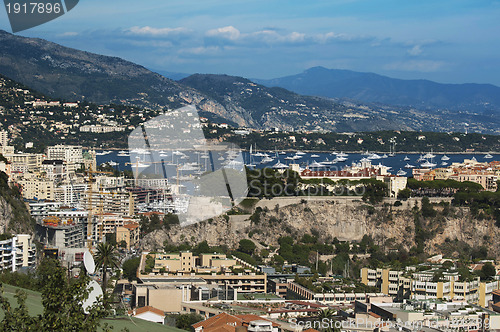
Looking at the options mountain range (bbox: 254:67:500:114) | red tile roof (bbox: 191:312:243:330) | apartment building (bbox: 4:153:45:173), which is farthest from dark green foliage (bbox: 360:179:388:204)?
mountain range (bbox: 254:67:500:114)

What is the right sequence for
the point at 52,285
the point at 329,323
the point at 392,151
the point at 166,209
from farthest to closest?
the point at 392,151 < the point at 166,209 < the point at 329,323 < the point at 52,285

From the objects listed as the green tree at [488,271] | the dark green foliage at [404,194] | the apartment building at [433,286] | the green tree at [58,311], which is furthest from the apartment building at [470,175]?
the green tree at [58,311]

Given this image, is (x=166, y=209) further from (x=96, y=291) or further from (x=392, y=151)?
(x=392, y=151)

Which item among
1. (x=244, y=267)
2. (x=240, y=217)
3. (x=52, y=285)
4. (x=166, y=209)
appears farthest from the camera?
(x=166, y=209)

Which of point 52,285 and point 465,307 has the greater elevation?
point 52,285

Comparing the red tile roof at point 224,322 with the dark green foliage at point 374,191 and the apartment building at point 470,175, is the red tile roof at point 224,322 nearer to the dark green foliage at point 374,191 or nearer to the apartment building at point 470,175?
the dark green foliage at point 374,191

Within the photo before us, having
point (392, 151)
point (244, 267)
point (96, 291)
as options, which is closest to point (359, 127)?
point (392, 151)

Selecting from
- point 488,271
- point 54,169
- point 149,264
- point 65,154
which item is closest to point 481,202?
point 488,271
